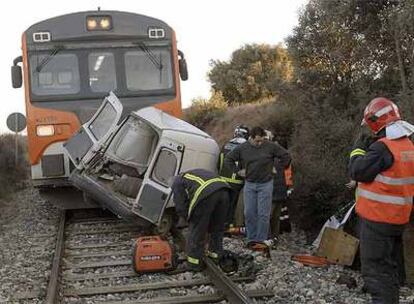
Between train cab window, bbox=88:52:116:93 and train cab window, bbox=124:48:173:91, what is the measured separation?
0.27 meters

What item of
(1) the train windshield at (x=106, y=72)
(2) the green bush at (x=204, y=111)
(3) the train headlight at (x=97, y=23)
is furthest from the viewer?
(2) the green bush at (x=204, y=111)

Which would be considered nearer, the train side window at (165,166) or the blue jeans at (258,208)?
the blue jeans at (258,208)

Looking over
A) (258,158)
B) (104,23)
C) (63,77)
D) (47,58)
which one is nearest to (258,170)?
(258,158)

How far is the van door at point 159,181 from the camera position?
9.26 meters

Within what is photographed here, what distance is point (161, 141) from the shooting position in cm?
939

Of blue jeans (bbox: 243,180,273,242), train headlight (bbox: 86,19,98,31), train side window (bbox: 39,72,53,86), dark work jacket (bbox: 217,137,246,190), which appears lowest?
blue jeans (bbox: 243,180,273,242)

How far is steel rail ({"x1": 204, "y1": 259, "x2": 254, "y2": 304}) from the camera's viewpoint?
19.6 feet

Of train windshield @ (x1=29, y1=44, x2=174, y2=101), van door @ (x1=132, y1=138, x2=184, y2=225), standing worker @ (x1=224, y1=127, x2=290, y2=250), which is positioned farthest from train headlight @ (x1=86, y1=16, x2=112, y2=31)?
standing worker @ (x1=224, y1=127, x2=290, y2=250)

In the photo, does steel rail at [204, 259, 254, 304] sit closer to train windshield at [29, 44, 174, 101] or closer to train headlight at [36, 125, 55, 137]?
train headlight at [36, 125, 55, 137]

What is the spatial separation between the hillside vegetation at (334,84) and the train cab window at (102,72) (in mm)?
3783

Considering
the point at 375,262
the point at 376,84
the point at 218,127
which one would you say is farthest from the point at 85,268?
the point at 218,127

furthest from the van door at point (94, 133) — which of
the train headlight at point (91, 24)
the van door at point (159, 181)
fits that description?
the train headlight at point (91, 24)

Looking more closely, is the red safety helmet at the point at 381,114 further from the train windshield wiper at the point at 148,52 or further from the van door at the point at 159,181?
the train windshield wiper at the point at 148,52

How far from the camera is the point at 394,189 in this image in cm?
502
